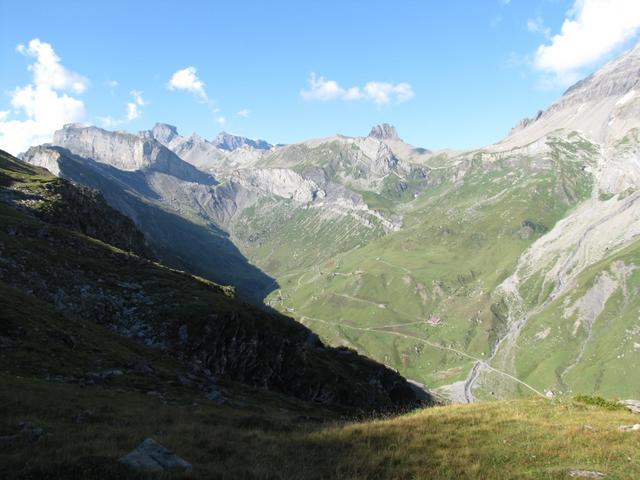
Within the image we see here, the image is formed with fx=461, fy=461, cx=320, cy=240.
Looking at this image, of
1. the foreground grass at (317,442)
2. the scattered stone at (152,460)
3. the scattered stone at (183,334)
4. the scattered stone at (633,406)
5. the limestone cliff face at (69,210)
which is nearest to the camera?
the scattered stone at (152,460)

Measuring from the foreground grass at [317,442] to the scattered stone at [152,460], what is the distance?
20.6 inches

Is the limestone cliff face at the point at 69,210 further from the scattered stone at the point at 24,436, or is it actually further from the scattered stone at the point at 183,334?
the scattered stone at the point at 24,436

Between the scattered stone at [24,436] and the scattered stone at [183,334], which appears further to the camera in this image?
the scattered stone at [183,334]

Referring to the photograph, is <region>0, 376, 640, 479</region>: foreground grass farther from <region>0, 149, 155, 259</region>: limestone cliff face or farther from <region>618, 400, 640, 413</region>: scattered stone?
<region>0, 149, 155, 259</region>: limestone cliff face

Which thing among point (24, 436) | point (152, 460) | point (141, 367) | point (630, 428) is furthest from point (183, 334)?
point (630, 428)

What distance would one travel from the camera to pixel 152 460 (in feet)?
51.9

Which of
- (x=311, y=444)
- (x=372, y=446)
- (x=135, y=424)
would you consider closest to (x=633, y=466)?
(x=372, y=446)

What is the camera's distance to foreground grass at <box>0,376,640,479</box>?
16672 millimetres

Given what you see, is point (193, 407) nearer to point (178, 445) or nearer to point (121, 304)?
point (178, 445)

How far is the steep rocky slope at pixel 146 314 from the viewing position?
166 ft

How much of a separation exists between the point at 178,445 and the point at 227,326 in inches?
1754

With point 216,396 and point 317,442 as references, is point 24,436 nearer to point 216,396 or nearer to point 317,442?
point 317,442

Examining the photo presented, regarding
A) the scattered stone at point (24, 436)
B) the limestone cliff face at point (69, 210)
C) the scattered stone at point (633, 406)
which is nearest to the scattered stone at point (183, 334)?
the scattered stone at point (24, 436)

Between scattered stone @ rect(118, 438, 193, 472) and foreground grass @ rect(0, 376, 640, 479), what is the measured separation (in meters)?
0.52
